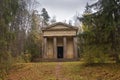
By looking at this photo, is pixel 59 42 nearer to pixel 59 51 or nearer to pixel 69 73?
pixel 59 51

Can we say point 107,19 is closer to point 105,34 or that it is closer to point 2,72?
point 105,34

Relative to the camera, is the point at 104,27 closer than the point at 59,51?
Yes

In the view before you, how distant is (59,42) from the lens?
38.7 m

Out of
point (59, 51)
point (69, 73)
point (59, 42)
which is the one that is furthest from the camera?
point (59, 51)

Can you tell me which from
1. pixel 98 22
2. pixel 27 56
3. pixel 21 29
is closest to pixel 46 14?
pixel 21 29

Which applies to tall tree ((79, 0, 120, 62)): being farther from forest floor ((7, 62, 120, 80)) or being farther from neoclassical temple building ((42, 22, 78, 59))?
neoclassical temple building ((42, 22, 78, 59))

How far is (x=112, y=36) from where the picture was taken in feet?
64.0

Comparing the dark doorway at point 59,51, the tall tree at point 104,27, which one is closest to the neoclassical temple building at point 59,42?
the dark doorway at point 59,51

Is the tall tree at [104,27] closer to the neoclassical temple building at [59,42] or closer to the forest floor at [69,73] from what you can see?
the forest floor at [69,73]

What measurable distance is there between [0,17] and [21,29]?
72.0 ft

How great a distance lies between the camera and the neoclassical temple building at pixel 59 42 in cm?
3650

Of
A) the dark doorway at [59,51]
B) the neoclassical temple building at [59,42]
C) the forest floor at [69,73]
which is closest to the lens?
the forest floor at [69,73]

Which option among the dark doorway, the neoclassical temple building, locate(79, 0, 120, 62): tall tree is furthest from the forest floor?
the dark doorway

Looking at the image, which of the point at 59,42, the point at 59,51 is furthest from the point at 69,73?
the point at 59,51
